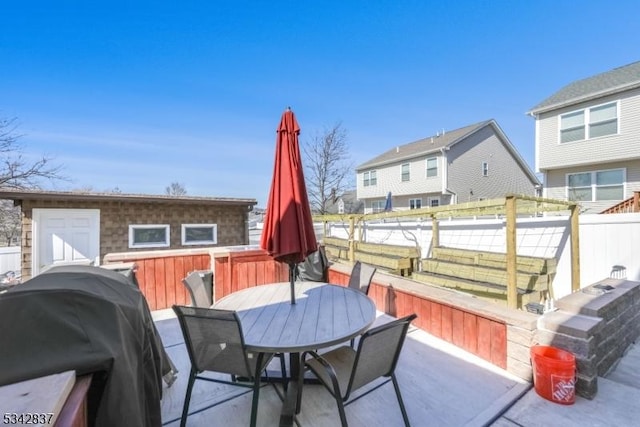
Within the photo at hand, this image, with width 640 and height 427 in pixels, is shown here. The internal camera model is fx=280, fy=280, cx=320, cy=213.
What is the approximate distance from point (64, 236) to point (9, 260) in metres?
2.40

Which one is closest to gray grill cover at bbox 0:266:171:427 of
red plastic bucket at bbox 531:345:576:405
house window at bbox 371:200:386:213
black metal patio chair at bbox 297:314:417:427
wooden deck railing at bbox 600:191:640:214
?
black metal patio chair at bbox 297:314:417:427

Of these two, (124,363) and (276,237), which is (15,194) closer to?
(276,237)

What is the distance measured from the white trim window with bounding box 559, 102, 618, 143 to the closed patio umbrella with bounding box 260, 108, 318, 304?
13147 mm

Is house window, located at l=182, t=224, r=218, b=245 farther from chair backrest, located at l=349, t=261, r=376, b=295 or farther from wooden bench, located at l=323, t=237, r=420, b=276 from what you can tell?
chair backrest, located at l=349, t=261, r=376, b=295

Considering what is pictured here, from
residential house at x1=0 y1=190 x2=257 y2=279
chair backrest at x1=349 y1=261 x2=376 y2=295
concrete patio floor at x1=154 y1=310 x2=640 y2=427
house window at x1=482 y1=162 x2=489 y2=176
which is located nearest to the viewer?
concrete patio floor at x1=154 y1=310 x2=640 y2=427

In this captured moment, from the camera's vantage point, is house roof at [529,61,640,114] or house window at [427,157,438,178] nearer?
house roof at [529,61,640,114]

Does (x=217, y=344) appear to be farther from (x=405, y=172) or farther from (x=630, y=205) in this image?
(x=405, y=172)

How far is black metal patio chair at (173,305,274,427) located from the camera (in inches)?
73.4

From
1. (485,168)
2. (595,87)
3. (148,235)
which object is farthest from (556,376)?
(485,168)

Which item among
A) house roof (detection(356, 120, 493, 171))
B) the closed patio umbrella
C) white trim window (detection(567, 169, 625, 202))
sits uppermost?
house roof (detection(356, 120, 493, 171))

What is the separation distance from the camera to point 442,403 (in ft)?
7.70

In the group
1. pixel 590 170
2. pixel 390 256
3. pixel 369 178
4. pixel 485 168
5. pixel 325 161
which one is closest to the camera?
pixel 390 256

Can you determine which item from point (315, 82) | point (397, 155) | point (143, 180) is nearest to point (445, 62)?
point (315, 82)

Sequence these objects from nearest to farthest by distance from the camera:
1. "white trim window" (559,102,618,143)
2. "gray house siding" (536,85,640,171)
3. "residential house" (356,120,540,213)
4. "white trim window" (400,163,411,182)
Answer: "gray house siding" (536,85,640,171) → "white trim window" (559,102,618,143) → "residential house" (356,120,540,213) → "white trim window" (400,163,411,182)
